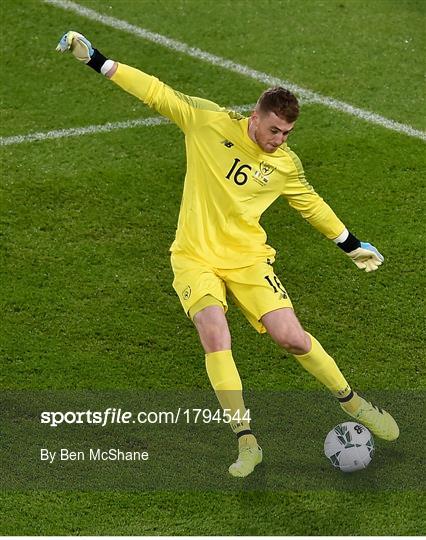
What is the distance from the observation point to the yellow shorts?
7.41m

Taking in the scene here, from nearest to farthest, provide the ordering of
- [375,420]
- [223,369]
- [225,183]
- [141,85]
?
1. [223,369]
2. [141,85]
3. [225,183]
4. [375,420]

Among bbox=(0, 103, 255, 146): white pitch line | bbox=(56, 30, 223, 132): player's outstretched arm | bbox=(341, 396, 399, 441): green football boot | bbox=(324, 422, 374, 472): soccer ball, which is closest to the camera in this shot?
bbox=(56, 30, 223, 132): player's outstretched arm

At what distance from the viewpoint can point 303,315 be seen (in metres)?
8.86

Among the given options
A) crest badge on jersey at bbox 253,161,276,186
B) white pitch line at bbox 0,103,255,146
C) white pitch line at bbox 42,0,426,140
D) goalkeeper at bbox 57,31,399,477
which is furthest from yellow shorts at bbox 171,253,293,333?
white pitch line at bbox 42,0,426,140

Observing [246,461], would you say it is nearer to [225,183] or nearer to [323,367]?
[323,367]

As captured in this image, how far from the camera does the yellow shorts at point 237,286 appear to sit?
24.3 ft

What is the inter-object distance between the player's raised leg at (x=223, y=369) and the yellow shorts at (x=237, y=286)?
9 centimetres

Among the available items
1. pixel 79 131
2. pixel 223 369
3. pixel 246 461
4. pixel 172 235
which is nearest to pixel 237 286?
pixel 223 369

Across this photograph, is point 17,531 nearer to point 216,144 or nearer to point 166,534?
point 166,534

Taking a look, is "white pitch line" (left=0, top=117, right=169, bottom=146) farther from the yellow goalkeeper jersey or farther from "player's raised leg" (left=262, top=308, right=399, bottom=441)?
"player's raised leg" (left=262, top=308, right=399, bottom=441)

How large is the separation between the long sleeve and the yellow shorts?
95 cm

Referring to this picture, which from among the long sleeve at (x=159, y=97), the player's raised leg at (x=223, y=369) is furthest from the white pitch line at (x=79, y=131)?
the player's raised leg at (x=223, y=369)

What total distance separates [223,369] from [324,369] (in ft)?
2.32

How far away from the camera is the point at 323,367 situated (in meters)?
7.51
